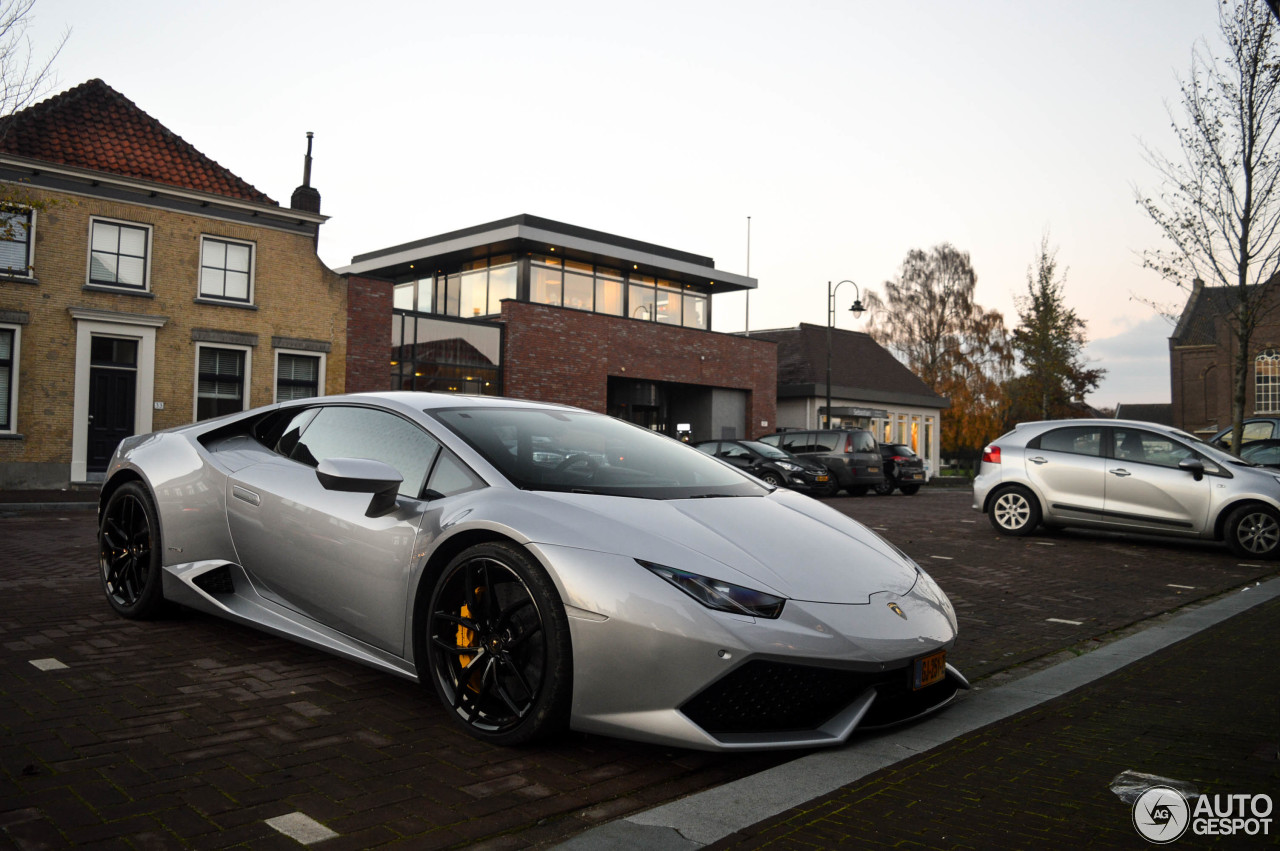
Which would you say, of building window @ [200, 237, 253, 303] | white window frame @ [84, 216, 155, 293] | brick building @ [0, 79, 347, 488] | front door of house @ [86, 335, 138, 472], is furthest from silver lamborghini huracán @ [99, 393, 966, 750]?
building window @ [200, 237, 253, 303]

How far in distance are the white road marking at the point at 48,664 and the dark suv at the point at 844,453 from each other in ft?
65.7

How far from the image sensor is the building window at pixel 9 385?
19344 mm

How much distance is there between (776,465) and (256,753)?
18.8 meters

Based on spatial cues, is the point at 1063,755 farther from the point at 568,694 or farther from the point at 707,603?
the point at 568,694

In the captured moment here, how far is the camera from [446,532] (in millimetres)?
3453

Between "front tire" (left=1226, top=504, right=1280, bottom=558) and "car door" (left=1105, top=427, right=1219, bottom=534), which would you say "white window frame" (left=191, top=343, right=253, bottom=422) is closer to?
"car door" (left=1105, top=427, right=1219, bottom=534)

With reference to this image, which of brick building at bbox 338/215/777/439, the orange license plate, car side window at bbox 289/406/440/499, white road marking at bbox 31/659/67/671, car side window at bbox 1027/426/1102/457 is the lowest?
white road marking at bbox 31/659/67/671

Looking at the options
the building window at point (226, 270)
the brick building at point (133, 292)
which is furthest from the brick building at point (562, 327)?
the building window at point (226, 270)

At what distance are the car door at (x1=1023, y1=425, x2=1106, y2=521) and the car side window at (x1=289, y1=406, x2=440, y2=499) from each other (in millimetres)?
9335

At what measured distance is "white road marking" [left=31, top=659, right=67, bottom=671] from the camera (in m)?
4.06

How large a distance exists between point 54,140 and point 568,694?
2289 centimetres

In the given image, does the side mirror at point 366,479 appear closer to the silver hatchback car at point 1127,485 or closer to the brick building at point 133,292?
the silver hatchback car at point 1127,485

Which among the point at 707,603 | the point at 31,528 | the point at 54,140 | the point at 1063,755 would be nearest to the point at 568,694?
the point at 707,603

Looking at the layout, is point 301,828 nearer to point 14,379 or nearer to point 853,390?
point 14,379
